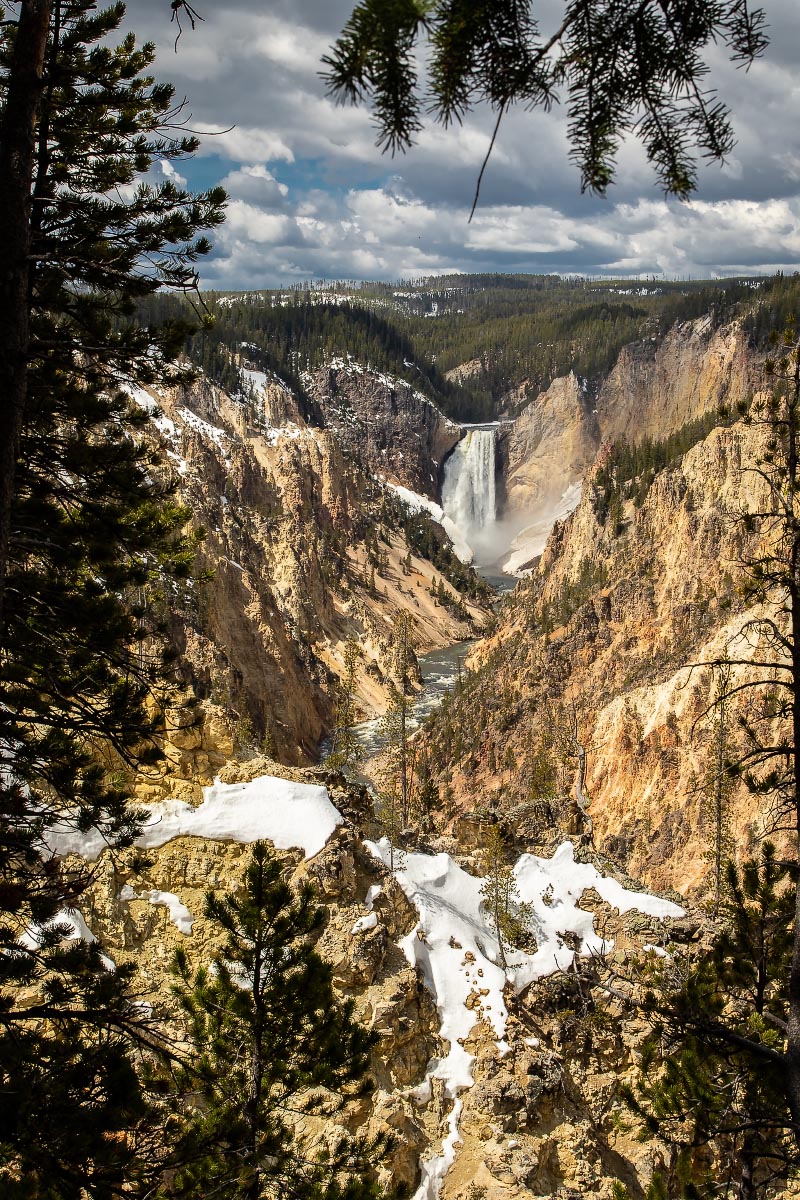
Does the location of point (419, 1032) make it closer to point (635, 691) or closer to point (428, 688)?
point (635, 691)

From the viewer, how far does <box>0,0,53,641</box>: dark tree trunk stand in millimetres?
4387

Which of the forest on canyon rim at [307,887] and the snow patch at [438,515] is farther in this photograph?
the snow patch at [438,515]

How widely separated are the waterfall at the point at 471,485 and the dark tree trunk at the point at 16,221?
430 feet

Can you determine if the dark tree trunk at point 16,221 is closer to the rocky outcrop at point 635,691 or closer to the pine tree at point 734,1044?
the pine tree at point 734,1044

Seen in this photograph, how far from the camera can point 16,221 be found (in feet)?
14.5

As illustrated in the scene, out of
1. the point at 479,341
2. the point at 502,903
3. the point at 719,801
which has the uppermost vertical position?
the point at 479,341

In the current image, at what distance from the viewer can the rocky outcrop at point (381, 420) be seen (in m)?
135

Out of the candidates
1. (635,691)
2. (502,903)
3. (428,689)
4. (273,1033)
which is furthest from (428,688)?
(273,1033)

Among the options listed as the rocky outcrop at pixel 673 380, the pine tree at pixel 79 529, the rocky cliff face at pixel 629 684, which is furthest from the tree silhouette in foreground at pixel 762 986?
the rocky outcrop at pixel 673 380

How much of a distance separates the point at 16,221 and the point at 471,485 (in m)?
139

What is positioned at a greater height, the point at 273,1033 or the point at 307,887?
the point at 307,887

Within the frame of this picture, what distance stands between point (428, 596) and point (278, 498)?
75.3ft

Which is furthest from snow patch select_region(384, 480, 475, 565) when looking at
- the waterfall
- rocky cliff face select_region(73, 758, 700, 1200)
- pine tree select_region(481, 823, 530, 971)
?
rocky cliff face select_region(73, 758, 700, 1200)

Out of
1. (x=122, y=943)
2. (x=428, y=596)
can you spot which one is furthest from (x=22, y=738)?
(x=428, y=596)
